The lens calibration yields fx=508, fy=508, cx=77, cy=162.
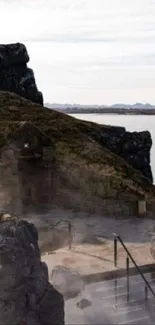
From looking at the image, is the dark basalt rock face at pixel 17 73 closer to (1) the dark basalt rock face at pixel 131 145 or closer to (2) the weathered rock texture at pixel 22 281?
(1) the dark basalt rock face at pixel 131 145

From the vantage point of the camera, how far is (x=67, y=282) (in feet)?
56.2

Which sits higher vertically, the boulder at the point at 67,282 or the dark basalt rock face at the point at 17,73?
the dark basalt rock face at the point at 17,73

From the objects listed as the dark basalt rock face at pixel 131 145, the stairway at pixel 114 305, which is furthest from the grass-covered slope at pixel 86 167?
the stairway at pixel 114 305

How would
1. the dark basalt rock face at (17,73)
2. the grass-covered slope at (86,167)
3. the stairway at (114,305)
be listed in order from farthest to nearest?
the dark basalt rock face at (17,73) → the grass-covered slope at (86,167) → the stairway at (114,305)

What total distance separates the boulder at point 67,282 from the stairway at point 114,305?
249 mm

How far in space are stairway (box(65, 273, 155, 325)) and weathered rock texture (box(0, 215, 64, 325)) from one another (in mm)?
1445

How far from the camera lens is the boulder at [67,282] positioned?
16953mm

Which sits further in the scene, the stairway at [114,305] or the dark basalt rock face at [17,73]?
the dark basalt rock face at [17,73]

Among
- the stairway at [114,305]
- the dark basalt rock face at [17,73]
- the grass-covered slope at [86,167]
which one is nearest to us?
the stairway at [114,305]

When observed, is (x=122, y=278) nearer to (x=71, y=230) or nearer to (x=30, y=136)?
(x=71, y=230)

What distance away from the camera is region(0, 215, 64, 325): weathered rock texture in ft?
44.3

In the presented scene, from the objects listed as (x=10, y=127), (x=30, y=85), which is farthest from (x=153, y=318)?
(x=30, y=85)

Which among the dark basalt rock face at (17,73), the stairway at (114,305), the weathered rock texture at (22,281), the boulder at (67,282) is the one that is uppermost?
the dark basalt rock face at (17,73)

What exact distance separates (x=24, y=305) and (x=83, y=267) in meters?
5.22
